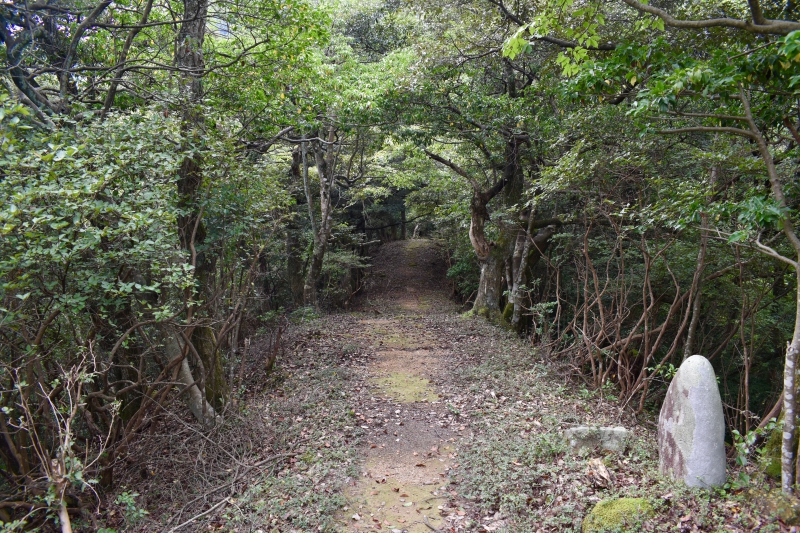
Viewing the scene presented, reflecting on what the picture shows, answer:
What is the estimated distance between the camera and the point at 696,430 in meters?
4.54

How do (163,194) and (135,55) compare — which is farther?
(135,55)

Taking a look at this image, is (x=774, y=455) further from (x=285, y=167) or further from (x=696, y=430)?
(x=285, y=167)

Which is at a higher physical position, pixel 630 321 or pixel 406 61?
pixel 406 61

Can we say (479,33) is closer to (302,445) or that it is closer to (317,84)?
(317,84)

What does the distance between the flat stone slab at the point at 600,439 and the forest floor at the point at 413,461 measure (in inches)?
4.6

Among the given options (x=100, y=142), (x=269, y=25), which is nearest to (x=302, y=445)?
(x=100, y=142)

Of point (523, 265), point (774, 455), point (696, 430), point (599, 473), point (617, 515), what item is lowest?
point (599, 473)

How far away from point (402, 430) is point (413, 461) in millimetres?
946

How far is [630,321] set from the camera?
11836 mm

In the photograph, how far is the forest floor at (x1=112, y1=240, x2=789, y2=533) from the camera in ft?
15.8

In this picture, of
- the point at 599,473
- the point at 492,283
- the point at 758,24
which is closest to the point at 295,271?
the point at 492,283

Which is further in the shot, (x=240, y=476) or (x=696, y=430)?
(x=240, y=476)

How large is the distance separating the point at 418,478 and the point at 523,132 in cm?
903

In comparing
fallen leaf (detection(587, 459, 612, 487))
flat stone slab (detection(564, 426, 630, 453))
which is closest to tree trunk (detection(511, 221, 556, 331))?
flat stone slab (detection(564, 426, 630, 453))
